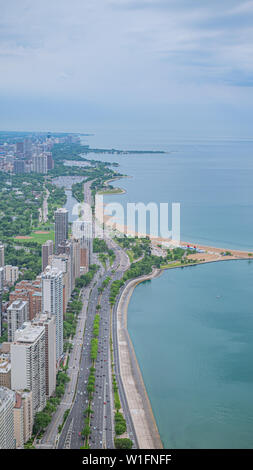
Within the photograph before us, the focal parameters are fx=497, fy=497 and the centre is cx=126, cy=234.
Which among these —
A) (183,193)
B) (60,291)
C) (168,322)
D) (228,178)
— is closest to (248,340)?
(168,322)

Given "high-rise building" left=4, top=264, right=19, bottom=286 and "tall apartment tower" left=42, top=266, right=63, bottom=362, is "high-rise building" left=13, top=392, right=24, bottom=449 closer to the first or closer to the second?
"tall apartment tower" left=42, top=266, right=63, bottom=362

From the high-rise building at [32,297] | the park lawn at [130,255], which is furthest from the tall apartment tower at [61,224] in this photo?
the high-rise building at [32,297]

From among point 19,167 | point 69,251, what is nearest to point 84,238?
point 69,251

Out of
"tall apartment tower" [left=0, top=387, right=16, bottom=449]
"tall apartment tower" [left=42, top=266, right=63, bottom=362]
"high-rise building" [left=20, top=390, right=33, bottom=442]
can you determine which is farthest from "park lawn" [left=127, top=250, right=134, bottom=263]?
"tall apartment tower" [left=0, top=387, right=16, bottom=449]

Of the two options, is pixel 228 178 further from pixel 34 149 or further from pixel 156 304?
pixel 156 304

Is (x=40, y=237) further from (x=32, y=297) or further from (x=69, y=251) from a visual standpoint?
(x=32, y=297)

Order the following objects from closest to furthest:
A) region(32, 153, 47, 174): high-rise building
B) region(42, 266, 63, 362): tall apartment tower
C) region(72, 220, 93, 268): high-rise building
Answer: region(42, 266, 63, 362): tall apartment tower → region(72, 220, 93, 268): high-rise building → region(32, 153, 47, 174): high-rise building

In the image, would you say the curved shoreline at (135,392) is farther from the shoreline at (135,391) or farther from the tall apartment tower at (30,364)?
the tall apartment tower at (30,364)
